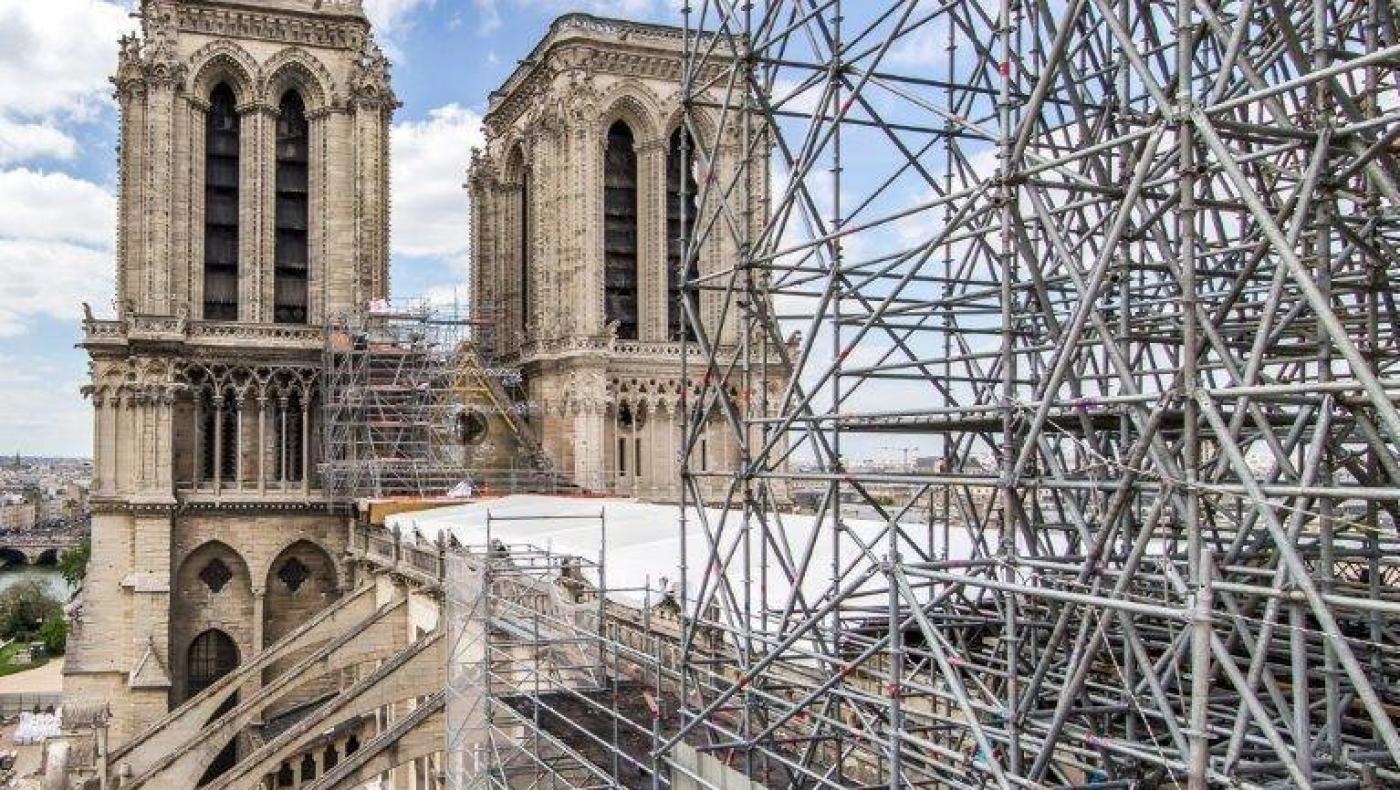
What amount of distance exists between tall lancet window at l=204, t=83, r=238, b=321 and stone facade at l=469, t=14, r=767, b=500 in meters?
8.40

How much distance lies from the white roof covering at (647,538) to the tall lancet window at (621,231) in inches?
313

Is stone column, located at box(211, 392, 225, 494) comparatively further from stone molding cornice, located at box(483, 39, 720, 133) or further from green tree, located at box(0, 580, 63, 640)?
green tree, located at box(0, 580, 63, 640)

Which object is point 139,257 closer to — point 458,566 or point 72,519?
point 458,566

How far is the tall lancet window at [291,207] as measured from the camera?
38875 mm

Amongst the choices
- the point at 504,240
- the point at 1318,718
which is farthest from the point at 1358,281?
the point at 504,240

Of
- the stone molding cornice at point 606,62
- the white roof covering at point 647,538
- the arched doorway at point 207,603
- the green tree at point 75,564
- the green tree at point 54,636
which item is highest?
the stone molding cornice at point 606,62

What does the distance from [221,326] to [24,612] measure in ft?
227

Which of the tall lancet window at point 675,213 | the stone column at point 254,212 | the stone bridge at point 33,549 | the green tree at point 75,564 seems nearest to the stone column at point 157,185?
the stone column at point 254,212

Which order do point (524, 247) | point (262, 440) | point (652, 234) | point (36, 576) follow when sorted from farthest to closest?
point (36, 576) → point (524, 247) → point (652, 234) → point (262, 440)

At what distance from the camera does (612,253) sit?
4025cm

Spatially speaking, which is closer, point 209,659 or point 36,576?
point 209,659

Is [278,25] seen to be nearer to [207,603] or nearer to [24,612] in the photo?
[207,603]

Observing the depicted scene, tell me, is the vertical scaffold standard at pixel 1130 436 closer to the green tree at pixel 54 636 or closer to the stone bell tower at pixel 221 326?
the stone bell tower at pixel 221 326

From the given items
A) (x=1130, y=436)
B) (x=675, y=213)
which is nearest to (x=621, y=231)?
(x=675, y=213)
